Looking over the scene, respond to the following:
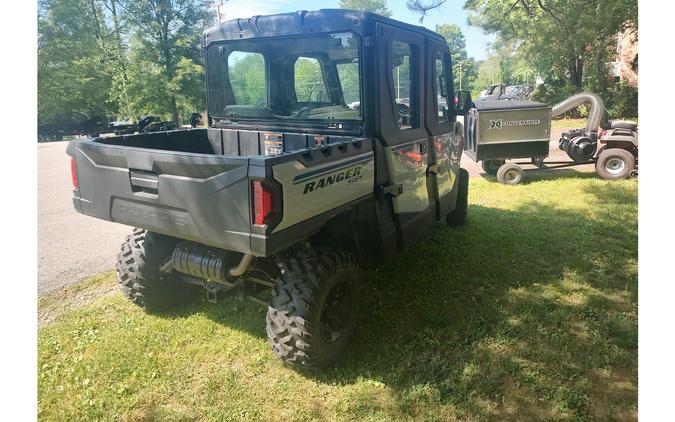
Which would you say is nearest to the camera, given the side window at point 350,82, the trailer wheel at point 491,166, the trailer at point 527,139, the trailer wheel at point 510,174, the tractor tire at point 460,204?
the side window at point 350,82

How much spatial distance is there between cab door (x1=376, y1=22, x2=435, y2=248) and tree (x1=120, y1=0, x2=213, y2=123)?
613 inches

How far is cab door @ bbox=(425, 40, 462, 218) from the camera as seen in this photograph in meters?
4.70

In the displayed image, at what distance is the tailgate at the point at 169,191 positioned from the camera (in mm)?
2668

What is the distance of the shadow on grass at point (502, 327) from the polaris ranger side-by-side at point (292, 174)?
46cm

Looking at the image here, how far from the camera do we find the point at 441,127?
5.00 metres

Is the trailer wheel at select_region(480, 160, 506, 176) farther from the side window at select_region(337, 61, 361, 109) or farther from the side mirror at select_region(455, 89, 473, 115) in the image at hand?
the side window at select_region(337, 61, 361, 109)

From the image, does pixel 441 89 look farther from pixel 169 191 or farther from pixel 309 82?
pixel 169 191

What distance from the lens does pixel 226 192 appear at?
2678 millimetres

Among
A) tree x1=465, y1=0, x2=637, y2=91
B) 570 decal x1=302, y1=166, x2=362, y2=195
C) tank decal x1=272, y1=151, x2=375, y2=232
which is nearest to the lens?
tank decal x1=272, y1=151, x2=375, y2=232

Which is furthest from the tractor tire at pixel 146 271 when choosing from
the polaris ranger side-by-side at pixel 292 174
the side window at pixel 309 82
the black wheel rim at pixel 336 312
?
the side window at pixel 309 82

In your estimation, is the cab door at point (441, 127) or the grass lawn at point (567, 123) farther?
the grass lawn at point (567, 123)

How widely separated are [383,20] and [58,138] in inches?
405

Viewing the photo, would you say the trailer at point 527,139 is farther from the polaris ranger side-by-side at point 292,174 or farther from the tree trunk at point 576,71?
the tree trunk at point 576,71

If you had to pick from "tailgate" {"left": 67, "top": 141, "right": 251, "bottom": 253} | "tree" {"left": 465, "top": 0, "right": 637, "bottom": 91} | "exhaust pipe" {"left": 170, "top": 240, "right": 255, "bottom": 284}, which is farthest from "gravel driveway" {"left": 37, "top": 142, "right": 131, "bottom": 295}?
"tree" {"left": 465, "top": 0, "right": 637, "bottom": 91}
